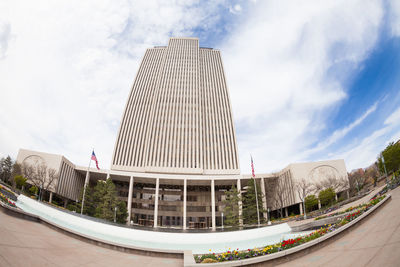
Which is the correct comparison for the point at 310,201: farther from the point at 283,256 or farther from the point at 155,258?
the point at 155,258

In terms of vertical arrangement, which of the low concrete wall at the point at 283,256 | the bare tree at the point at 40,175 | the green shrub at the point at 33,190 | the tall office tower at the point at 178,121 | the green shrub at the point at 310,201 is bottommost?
the green shrub at the point at 310,201

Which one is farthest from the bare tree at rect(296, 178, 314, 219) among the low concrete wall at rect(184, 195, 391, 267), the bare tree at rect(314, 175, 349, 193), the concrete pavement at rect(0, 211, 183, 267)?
the concrete pavement at rect(0, 211, 183, 267)

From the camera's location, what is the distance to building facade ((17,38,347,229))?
51.3 m

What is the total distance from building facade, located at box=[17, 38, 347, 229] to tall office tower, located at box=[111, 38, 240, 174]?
33 centimetres

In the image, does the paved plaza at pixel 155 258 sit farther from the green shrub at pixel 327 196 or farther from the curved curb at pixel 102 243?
the green shrub at pixel 327 196

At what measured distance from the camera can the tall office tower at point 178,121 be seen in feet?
212

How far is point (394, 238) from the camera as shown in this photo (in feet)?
21.6

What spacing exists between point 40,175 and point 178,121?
40.0m

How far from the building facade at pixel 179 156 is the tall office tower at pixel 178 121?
0.33 metres

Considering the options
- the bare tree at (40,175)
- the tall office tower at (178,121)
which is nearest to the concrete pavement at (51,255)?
the bare tree at (40,175)

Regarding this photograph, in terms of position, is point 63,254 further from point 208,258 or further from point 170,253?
point 208,258

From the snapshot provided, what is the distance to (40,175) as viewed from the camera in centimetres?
4591

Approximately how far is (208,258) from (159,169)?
56.3 metres

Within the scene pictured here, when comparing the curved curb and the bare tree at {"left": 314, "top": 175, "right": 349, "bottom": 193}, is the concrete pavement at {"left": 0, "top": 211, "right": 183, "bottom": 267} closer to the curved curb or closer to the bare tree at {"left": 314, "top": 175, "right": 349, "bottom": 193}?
the curved curb
